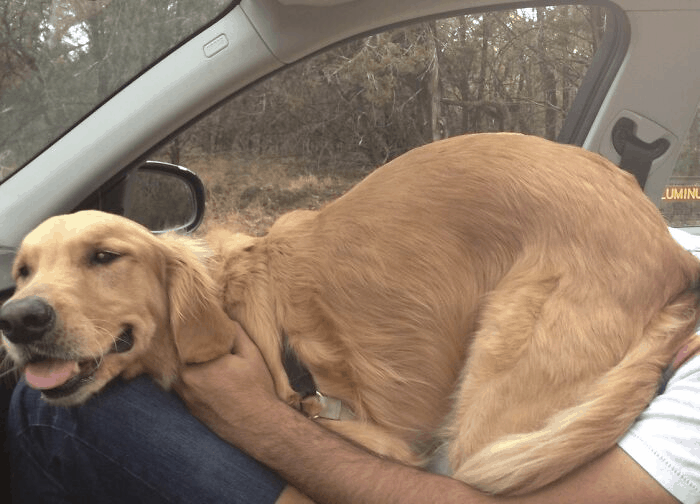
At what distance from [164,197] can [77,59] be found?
51cm

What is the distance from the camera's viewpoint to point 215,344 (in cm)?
153

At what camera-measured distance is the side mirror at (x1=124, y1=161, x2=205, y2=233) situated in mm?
1893

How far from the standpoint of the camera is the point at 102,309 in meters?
1.39

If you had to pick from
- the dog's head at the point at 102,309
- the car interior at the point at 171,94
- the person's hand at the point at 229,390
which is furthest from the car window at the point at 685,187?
the dog's head at the point at 102,309

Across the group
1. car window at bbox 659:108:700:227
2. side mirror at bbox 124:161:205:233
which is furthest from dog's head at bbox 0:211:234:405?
car window at bbox 659:108:700:227

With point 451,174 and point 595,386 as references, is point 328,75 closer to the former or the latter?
point 451,174

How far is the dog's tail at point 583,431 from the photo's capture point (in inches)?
49.9

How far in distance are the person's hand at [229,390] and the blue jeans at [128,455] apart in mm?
Answer: 33

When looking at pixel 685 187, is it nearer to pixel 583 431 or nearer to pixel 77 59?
pixel 583 431

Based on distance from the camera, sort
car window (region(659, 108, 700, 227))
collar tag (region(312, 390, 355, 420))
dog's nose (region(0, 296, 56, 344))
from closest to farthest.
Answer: dog's nose (region(0, 296, 56, 344)) < collar tag (region(312, 390, 355, 420)) < car window (region(659, 108, 700, 227))

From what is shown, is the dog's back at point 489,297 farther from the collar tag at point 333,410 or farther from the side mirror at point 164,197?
the side mirror at point 164,197

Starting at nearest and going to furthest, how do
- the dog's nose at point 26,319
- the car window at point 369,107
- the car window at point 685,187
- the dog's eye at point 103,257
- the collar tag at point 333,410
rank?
the dog's nose at point 26,319 → the dog's eye at point 103,257 → the collar tag at point 333,410 → the car window at point 369,107 → the car window at point 685,187

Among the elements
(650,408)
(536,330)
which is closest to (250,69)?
(536,330)

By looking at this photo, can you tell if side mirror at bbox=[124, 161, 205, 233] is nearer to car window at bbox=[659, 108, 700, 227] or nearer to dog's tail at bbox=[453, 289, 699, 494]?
dog's tail at bbox=[453, 289, 699, 494]
